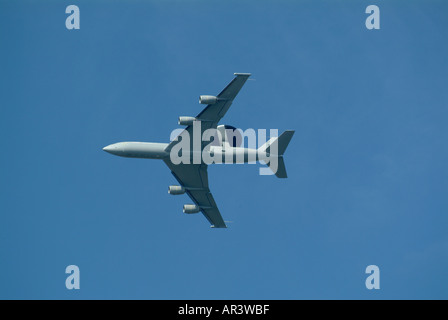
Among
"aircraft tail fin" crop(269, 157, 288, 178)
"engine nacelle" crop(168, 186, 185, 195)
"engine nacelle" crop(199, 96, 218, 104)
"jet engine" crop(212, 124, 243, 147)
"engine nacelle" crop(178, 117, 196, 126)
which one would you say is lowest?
"engine nacelle" crop(168, 186, 185, 195)

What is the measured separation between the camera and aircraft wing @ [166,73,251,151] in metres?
77.6

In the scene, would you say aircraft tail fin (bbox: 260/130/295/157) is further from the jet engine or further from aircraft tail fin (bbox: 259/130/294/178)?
the jet engine

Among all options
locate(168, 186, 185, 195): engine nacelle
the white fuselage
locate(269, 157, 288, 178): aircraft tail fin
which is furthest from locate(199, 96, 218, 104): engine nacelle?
locate(168, 186, 185, 195): engine nacelle

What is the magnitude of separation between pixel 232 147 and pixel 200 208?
11985 millimetres

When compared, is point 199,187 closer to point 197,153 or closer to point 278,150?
point 197,153

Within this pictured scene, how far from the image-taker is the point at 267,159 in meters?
86.1

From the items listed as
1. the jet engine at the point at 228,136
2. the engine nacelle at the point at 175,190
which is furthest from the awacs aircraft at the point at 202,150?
the jet engine at the point at 228,136

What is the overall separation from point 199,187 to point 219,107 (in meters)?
15.7

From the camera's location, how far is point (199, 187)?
9212cm

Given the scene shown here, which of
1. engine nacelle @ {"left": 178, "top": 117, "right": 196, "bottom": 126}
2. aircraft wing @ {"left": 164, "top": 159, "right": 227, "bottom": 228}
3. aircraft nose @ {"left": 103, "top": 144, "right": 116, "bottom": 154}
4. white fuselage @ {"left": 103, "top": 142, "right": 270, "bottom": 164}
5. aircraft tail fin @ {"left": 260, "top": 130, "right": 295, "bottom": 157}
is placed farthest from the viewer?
aircraft wing @ {"left": 164, "top": 159, "right": 227, "bottom": 228}

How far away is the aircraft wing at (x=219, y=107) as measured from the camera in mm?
77562

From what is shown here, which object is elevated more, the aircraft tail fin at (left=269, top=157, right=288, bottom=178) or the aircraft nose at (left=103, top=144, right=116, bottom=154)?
the aircraft nose at (left=103, top=144, right=116, bottom=154)
